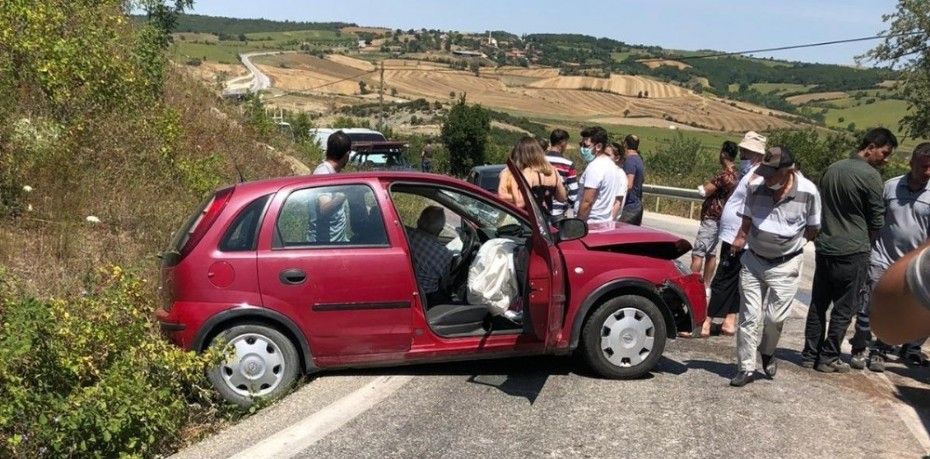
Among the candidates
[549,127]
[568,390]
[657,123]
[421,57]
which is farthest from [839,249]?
[421,57]

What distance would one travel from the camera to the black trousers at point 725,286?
24.4ft

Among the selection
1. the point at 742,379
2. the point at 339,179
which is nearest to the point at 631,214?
the point at 742,379

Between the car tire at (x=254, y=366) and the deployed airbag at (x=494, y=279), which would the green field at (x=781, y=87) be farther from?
the car tire at (x=254, y=366)

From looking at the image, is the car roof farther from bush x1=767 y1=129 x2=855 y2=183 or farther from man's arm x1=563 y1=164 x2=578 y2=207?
bush x1=767 y1=129 x2=855 y2=183

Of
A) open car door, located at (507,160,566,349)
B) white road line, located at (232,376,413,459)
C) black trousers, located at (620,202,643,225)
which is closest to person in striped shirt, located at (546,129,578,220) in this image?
black trousers, located at (620,202,643,225)

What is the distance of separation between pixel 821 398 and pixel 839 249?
1225 millimetres

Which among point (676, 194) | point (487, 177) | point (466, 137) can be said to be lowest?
point (466, 137)

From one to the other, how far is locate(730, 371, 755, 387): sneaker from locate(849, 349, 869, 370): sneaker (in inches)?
45.6

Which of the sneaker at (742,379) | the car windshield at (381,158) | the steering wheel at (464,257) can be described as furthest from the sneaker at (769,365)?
the car windshield at (381,158)

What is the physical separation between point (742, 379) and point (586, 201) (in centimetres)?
314

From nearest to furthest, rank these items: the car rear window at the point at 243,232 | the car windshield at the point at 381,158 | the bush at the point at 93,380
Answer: the bush at the point at 93,380 < the car rear window at the point at 243,232 < the car windshield at the point at 381,158

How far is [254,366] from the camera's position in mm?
5473

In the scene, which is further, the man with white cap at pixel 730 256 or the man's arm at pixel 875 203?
the man with white cap at pixel 730 256

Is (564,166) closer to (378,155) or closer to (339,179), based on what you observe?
(339,179)
